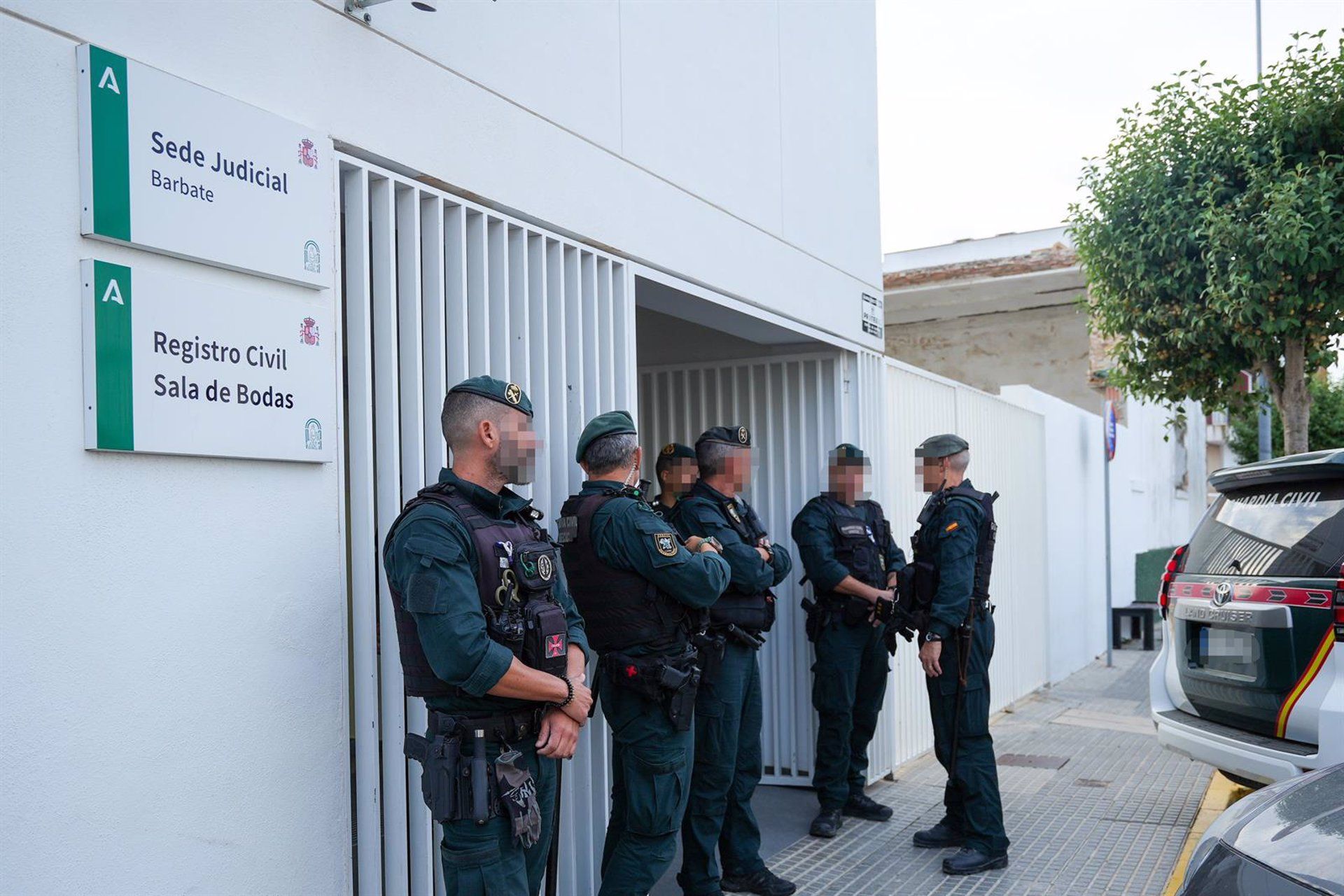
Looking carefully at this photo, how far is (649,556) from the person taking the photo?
4012 millimetres

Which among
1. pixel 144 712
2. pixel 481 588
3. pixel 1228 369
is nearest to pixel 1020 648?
pixel 1228 369

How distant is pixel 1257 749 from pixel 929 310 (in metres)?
14.3

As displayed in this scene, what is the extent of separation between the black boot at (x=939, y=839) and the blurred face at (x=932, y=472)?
1.84 metres

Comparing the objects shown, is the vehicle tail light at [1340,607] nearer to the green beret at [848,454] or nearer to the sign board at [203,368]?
the green beret at [848,454]

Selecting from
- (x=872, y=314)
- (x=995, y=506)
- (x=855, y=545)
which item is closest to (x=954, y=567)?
(x=855, y=545)

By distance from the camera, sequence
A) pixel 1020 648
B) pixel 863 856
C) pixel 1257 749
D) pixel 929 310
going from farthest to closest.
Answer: pixel 929 310, pixel 1020 648, pixel 863 856, pixel 1257 749

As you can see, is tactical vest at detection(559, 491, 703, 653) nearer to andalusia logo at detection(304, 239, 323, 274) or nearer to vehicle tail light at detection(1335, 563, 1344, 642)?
andalusia logo at detection(304, 239, 323, 274)

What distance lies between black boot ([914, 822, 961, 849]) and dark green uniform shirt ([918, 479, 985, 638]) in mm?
1162

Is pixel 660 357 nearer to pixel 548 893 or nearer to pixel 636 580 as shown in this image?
pixel 636 580

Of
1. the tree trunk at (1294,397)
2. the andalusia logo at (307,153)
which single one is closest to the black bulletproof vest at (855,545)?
the andalusia logo at (307,153)

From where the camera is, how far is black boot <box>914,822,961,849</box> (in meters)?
5.85

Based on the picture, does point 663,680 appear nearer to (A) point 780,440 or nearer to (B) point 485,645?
(B) point 485,645

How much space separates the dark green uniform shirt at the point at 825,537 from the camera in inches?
241

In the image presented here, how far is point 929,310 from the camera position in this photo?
1850 centimetres
